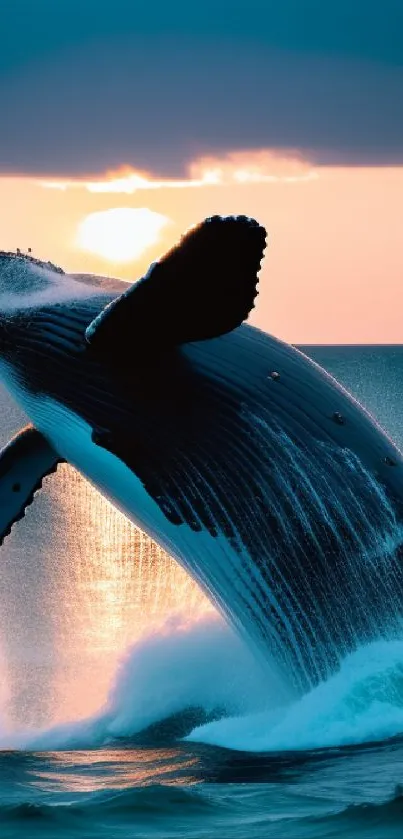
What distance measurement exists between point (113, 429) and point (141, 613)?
12.1ft

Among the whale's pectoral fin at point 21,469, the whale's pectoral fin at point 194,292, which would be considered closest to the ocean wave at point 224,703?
the whale's pectoral fin at point 21,469

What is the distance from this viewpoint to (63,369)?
488 inches

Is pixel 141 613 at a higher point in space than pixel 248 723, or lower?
higher

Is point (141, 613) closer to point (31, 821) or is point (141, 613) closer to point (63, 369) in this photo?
point (63, 369)

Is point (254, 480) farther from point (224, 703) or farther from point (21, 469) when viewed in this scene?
point (21, 469)

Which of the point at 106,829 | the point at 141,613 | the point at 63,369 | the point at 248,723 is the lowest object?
the point at 106,829

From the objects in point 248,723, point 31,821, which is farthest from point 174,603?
point 31,821

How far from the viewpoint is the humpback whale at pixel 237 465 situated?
12180 mm

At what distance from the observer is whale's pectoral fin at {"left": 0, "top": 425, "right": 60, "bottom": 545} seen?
539 inches

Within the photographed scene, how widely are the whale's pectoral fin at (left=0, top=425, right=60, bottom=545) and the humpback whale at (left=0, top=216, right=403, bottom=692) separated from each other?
36.6 inches

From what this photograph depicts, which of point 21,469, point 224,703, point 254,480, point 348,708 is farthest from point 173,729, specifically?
point 21,469

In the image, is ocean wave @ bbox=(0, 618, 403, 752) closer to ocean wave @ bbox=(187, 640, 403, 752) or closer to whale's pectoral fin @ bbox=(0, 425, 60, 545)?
ocean wave @ bbox=(187, 640, 403, 752)

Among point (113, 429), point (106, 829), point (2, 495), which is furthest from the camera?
point (2, 495)

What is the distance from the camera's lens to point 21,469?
13891 millimetres
